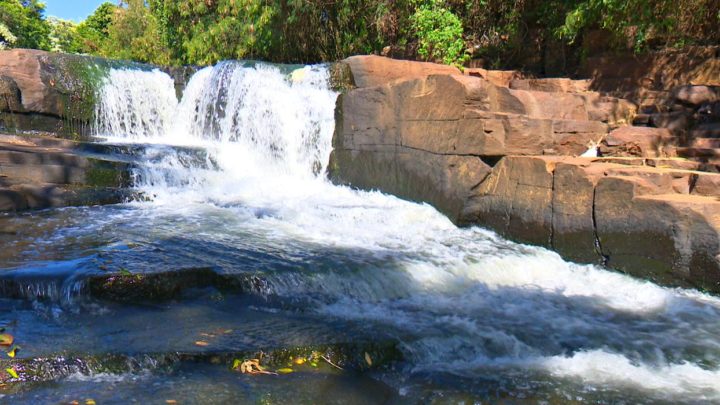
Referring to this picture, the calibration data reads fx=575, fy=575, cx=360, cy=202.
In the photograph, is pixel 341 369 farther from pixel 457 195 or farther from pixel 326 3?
pixel 326 3

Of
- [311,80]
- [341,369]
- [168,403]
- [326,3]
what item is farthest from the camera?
[326,3]

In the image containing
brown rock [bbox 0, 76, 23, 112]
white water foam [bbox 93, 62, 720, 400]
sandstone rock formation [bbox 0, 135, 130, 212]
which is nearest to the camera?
white water foam [bbox 93, 62, 720, 400]

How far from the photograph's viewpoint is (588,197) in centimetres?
569

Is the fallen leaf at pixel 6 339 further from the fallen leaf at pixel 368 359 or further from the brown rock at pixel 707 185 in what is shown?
the brown rock at pixel 707 185

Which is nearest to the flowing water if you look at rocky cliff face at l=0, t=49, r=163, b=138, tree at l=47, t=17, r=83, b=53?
rocky cliff face at l=0, t=49, r=163, b=138

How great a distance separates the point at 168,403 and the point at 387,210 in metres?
4.71

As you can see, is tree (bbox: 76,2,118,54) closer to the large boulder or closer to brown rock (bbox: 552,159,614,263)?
the large boulder

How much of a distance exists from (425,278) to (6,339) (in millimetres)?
3069

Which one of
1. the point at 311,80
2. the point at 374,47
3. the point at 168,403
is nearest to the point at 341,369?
the point at 168,403

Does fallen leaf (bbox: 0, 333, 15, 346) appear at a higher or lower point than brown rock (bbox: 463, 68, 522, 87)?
lower

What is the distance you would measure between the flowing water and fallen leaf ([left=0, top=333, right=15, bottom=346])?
0.15 feet

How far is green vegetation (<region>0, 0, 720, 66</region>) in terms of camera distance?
9.29 metres

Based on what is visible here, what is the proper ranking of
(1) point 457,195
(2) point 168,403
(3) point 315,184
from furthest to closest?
(3) point 315,184 < (1) point 457,195 < (2) point 168,403

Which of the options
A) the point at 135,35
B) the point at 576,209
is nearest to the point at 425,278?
the point at 576,209
